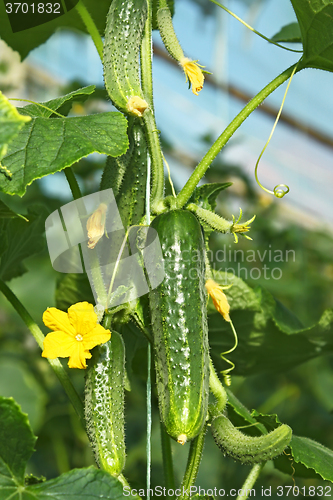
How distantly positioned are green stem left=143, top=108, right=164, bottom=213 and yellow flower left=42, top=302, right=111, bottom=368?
0.76 feet

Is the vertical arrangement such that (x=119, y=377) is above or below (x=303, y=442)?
above

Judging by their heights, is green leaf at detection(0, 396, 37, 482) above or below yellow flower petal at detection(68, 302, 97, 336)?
below

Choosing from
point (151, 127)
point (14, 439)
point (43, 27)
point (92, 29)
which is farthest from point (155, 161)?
point (43, 27)

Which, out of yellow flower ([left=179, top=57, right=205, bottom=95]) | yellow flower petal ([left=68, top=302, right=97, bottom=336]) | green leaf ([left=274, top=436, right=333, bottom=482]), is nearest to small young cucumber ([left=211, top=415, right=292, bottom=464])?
green leaf ([left=274, top=436, right=333, bottom=482])

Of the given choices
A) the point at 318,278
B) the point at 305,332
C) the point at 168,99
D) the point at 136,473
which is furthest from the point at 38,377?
the point at 168,99

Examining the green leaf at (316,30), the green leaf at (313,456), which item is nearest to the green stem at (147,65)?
the green leaf at (316,30)

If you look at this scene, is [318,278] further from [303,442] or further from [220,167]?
[303,442]

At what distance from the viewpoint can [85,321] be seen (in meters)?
0.79

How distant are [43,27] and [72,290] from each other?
718 millimetres

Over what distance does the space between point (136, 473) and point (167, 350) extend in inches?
62.9

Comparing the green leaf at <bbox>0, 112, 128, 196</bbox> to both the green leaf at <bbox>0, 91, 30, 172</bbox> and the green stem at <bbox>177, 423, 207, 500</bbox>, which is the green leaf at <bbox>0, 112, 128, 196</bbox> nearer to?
the green leaf at <bbox>0, 91, 30, 172</bbox>

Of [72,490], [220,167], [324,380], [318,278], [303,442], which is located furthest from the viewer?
[318,278]

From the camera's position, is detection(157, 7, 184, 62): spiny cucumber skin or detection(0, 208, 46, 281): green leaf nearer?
detection(157, 7, 184, 62): spiny cucumber skin

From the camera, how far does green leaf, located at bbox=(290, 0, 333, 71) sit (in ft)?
3.11
